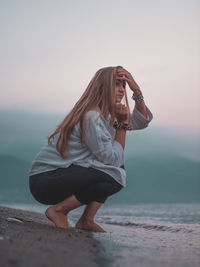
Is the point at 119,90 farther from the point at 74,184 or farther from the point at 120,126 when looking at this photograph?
the point at 74,184

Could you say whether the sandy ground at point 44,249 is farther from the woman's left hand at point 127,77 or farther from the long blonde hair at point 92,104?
the woman's left hand at point 127,77

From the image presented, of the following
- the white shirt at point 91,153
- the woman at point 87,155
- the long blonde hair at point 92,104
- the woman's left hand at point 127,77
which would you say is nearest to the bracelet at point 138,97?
the woman's left hand at point 127,77

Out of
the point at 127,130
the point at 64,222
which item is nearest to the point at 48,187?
the point at 64,222

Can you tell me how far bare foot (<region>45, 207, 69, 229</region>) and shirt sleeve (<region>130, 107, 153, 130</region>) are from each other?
1220mm

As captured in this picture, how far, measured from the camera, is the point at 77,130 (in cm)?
291

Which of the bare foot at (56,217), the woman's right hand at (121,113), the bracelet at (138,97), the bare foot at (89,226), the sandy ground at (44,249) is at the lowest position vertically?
the bare foot at (89,226)

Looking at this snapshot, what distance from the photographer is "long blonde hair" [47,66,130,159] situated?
2898mm

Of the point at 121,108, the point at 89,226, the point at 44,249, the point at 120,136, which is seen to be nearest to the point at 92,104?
the point at 121,108

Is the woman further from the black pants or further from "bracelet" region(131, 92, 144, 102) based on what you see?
"bracelet" region(131, 92, 144, 102)

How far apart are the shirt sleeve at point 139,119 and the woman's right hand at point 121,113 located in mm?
400

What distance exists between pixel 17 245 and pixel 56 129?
133cm

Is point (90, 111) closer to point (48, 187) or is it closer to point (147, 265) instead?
point (48, 187)

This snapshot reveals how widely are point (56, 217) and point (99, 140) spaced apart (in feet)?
2.65

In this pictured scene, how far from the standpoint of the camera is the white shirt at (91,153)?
9.29 ft
